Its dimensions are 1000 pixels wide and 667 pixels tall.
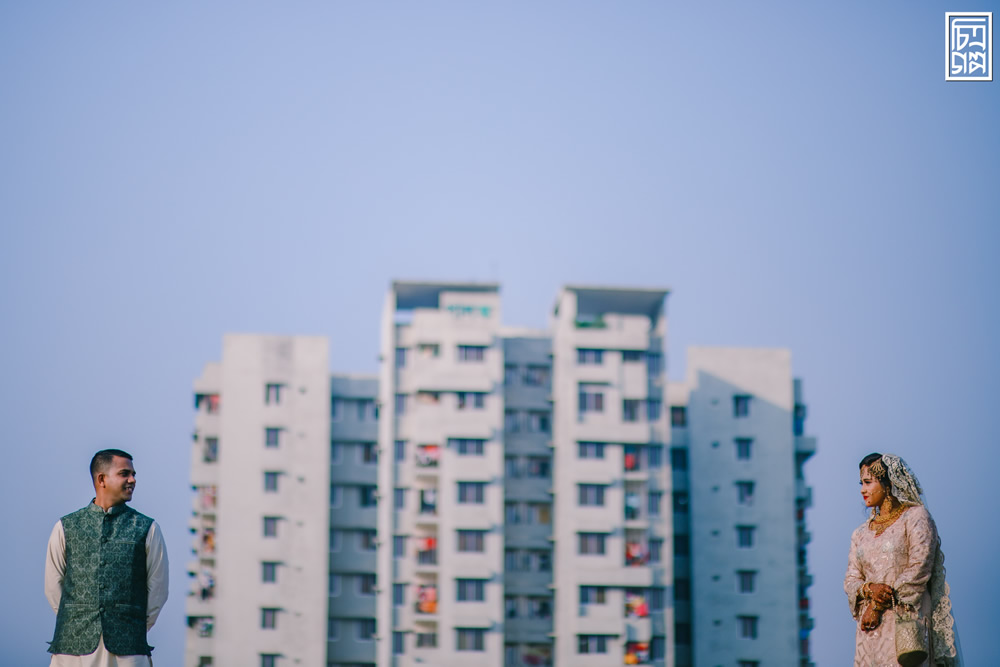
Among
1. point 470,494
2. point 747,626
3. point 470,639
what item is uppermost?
point 470,494

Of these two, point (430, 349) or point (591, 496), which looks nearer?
point (591, 496)

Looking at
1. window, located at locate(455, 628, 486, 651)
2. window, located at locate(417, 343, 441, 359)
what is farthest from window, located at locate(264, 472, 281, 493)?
window, located at locate(455, 628, 486, 651)

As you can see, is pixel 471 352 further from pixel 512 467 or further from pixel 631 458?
pixel 631 458

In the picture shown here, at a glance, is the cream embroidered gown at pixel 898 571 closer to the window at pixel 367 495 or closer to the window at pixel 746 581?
the window at pixel 746 581

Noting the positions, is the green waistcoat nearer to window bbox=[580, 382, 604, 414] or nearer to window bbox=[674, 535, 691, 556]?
window bbox=[580, 382, 604, 414]

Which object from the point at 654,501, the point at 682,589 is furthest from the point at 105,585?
the point at 682,589

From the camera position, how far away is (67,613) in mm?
9031

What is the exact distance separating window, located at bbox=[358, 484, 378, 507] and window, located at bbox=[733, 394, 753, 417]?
15062 mm

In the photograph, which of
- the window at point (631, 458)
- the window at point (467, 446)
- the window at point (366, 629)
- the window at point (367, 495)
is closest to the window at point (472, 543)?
the window at point (467, 446)

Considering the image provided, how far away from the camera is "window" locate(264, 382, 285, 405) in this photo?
56.7m

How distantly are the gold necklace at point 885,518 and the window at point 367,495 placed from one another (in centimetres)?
4863

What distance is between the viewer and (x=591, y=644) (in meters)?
52.7

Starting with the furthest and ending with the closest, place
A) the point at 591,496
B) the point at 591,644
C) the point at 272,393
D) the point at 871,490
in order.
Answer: the point at 272,393, the point at 591,496, the point at 591,644, the point at 871,490

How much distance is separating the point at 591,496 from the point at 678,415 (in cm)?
639
